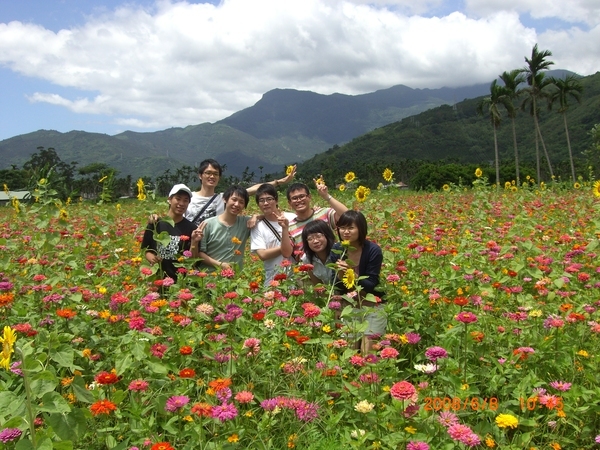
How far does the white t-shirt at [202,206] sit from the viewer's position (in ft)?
12.3

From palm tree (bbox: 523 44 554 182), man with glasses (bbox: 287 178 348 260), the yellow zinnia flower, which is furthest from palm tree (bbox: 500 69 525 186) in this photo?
the yellow zinnia flower

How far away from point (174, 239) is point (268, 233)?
655mm

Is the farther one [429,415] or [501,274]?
[501,274]

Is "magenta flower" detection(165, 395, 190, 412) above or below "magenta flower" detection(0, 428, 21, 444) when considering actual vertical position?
below

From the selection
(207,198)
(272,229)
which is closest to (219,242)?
(272,229)

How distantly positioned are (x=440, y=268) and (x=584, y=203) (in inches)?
193

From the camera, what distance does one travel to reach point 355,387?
1.89 meters

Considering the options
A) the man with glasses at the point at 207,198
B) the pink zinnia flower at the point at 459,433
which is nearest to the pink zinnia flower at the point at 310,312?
the pink zinnia flower at the point at 459,433

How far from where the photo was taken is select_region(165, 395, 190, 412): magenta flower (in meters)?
1.69

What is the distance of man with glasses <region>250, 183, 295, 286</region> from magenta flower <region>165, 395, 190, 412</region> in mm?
1597

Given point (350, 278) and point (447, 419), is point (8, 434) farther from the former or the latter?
point (350, 278)

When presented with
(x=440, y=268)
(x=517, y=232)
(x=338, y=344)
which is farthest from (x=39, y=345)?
(x=517, y=232)

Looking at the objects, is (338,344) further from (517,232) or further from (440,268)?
(517,232)
